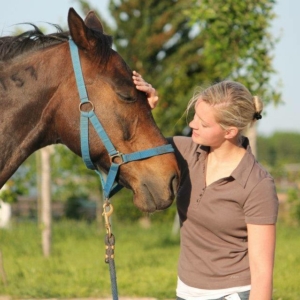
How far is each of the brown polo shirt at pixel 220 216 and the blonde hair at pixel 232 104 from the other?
0.60ft

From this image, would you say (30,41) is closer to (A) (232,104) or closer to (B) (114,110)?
(B) (114,110)

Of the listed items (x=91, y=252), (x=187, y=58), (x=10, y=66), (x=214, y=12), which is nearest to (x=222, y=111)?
(x=10, y=66)

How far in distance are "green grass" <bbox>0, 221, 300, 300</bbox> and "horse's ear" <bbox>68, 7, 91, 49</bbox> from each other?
345cm

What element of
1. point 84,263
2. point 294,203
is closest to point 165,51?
point 294,203

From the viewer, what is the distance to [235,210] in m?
3.14

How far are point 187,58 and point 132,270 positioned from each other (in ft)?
38.5

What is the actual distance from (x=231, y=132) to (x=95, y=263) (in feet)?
18.1

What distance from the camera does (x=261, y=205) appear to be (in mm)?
3049

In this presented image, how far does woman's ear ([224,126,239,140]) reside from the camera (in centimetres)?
316

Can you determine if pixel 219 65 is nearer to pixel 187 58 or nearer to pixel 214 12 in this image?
pixel 214 12

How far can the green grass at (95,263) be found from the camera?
6.57 m

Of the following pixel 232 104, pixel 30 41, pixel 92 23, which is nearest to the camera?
pixel 232 104

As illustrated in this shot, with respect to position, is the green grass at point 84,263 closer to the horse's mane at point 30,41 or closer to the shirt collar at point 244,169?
the shirt collar at point 244,169

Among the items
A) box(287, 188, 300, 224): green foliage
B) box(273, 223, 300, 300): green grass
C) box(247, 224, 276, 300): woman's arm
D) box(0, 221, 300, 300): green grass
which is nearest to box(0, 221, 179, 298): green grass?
box(0, 221, 300, 300): green grass
